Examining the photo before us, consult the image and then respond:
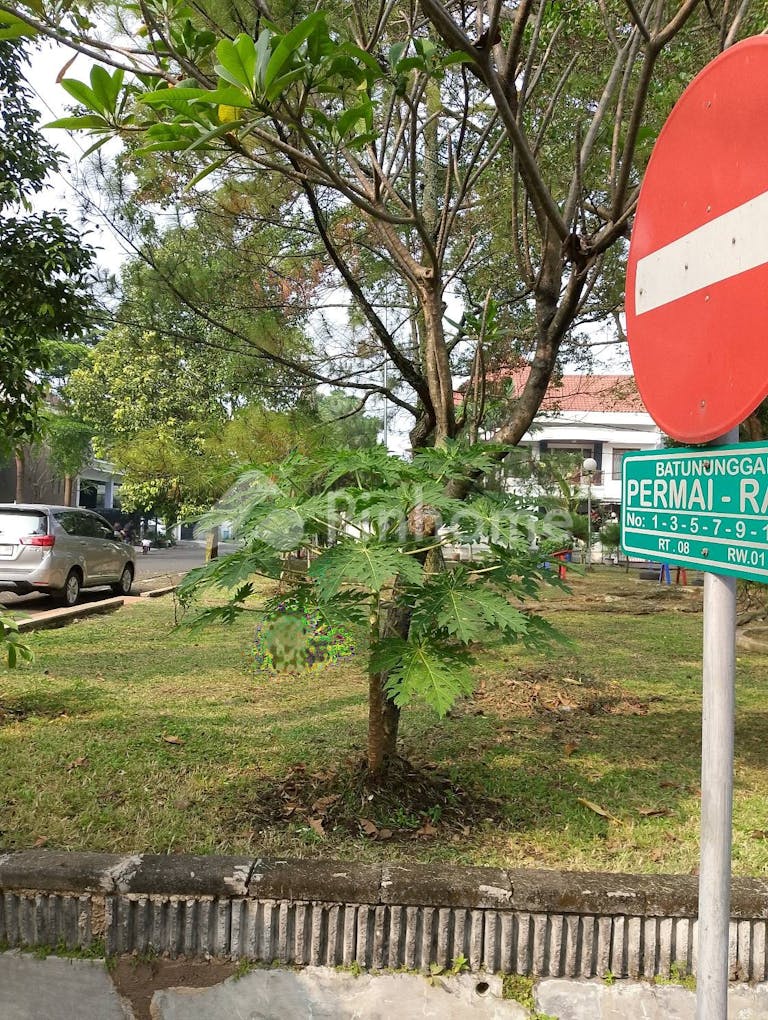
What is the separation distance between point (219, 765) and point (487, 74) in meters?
2.69

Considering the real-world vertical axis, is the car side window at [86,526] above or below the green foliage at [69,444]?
below

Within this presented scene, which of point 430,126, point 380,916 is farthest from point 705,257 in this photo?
point 430,126

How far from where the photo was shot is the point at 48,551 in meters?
8.88

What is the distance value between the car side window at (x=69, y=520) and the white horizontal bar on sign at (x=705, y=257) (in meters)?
9.02

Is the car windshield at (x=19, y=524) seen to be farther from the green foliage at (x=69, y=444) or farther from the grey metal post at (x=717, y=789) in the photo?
the green foliage at (x=69, y=444)

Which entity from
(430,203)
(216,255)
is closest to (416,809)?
(430,203)

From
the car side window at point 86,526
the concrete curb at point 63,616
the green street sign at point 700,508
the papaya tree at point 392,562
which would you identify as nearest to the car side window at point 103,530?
the car side window at point 86,526

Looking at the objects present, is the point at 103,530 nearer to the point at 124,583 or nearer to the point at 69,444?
the point at 124,583

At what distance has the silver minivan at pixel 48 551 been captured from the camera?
28.9ft

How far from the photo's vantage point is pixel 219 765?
3201 millimetres

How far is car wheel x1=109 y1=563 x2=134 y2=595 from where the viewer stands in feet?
35.4

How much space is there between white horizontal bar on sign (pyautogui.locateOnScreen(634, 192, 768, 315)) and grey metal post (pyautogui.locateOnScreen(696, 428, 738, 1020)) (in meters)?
0.23

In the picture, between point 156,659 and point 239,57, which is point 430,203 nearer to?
point 156,659

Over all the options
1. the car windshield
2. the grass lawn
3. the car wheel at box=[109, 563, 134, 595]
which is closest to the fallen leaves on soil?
the grass lawn
